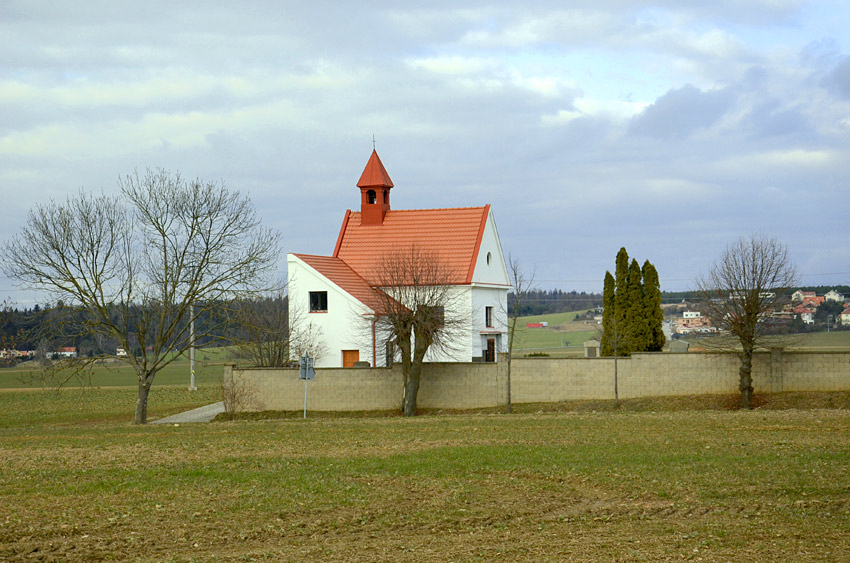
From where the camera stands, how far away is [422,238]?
49.2 meters

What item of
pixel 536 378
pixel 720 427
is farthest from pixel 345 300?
pixel 720 427

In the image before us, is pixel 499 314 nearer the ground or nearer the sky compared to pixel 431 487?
nearer the sky

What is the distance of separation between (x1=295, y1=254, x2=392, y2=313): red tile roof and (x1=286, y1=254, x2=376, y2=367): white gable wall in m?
0.28

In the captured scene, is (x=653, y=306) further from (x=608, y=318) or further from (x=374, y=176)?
(x=374, y=176)

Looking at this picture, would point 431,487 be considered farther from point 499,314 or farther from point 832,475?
point 499,314

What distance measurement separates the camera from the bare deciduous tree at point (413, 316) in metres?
35.6

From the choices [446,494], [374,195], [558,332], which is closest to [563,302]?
[558,332]

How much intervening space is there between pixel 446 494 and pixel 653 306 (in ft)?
103

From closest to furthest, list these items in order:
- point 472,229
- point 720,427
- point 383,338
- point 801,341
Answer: point 720,427 → point 801,341 → point 383,338 → point 472,229

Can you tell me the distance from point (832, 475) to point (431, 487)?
6.39 metres

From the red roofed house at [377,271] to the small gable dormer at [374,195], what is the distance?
0.4 inches

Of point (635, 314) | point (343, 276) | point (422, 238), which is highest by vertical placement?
point (422, 238)

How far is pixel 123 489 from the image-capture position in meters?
15.0

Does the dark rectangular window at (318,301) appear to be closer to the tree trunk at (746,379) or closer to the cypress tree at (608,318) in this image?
the cypress tree at (608,318)
